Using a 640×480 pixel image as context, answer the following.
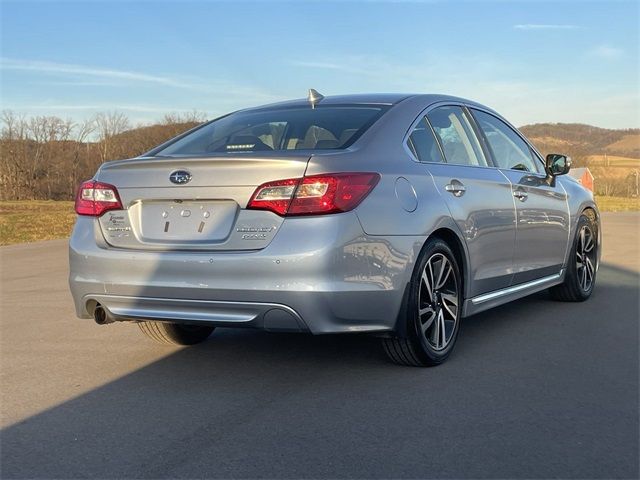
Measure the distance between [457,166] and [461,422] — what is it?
78.0 inches

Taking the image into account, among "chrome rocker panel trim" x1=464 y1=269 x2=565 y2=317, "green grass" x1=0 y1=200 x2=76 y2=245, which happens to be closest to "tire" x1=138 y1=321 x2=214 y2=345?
"chrome rocker panel trim" x1=464 y1=269 x2=565 y2=317

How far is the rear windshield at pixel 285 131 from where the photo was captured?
14.6 feet

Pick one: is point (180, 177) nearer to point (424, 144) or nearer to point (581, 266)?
point (424, 144)

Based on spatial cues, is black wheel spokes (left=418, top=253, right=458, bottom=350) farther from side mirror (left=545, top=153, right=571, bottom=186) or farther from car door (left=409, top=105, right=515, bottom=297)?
side mirror (left=545, top=153, right=571, bottom=186)

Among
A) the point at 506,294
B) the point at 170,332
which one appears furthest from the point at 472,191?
the point at 170,332

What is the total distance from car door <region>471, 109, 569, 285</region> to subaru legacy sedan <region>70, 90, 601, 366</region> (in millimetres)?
443

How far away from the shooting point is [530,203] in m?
5.85

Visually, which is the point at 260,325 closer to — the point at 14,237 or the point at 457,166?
the point at 457,166

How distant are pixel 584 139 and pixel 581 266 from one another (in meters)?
66.3

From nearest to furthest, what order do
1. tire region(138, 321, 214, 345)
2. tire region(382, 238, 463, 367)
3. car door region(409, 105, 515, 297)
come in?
1. tire region(382, 238, 463, 367)
2. car door region(409, 105, 515, 297)
3. tire region(138, 321, 214, 345)

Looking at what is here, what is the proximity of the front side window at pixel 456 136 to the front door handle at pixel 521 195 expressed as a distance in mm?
386

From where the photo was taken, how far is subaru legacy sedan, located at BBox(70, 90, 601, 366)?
12.5ft

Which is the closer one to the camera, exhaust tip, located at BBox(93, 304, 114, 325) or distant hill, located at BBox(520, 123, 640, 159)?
exhaust tip, located at BBox(93, 304, 114, 325)

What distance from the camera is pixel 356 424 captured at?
349 centimetres
